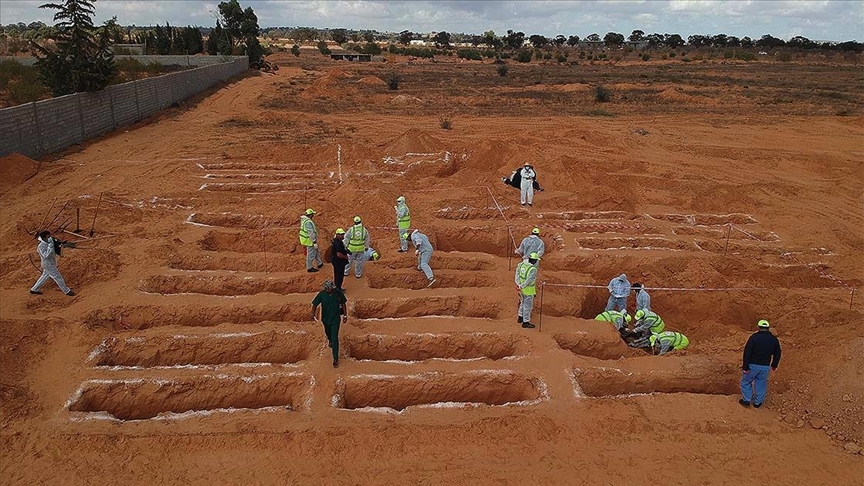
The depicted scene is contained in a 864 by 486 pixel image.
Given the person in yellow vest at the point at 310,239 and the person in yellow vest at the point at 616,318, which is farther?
the person in yellow vest at the point at 310,239

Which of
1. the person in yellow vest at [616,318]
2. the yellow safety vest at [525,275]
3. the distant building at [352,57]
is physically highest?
the distant building at [352,57]

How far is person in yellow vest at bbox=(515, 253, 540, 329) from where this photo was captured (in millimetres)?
9227

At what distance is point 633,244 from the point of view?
13500 millimetres

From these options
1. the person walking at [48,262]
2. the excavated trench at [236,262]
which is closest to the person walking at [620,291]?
the excavated trench at [236,262]

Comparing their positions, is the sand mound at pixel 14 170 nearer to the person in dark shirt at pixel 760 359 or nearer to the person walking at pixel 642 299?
the person walking at pixel 642 299

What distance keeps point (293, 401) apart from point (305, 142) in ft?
55.5

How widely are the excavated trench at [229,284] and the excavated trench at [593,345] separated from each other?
4905 mm

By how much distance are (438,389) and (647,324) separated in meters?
4.50

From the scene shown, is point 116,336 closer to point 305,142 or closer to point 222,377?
point 222,377

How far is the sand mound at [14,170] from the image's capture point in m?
16.2

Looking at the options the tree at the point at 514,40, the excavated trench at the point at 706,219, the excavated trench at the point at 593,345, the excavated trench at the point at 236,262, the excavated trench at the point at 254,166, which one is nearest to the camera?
the excavated trench at the point at 593,345

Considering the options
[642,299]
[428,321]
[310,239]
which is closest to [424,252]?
[428,321]

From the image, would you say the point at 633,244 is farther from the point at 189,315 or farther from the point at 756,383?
the point at 189,315

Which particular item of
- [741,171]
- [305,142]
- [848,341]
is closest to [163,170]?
[305,142]
